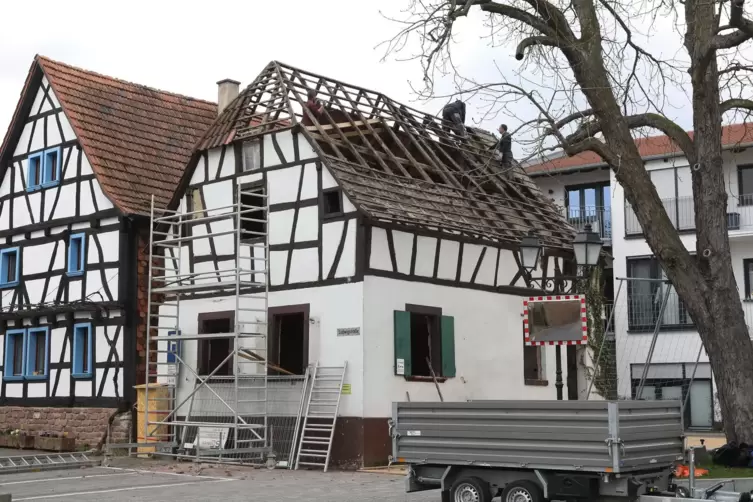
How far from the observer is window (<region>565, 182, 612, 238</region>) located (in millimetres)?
34125

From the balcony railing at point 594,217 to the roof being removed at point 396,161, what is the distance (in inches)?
374

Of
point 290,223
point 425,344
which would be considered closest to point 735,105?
point 425,344

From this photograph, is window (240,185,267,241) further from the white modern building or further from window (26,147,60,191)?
the white modern building

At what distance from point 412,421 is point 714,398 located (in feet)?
64.6

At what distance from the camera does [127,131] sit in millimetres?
25406

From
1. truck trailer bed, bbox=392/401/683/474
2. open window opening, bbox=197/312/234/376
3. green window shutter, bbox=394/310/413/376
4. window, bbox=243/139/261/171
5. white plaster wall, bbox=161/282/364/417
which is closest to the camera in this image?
truck trailer bed, bbox=392/401/683/474

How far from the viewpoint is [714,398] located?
30.0 metres

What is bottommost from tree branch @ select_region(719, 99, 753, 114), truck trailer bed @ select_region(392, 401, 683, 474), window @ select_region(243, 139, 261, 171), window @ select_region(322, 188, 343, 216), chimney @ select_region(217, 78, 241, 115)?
truck trailer bed @ select_region(392, 401, 683, 474)

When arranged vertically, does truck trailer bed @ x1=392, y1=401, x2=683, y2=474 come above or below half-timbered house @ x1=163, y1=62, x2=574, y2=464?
below

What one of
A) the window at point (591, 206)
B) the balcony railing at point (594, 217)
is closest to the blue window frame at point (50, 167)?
the balcony railing at point (594, 217)

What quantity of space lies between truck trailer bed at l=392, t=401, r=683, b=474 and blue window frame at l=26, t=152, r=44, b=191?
51.2 feet

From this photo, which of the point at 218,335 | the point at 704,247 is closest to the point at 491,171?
the point at 218,335

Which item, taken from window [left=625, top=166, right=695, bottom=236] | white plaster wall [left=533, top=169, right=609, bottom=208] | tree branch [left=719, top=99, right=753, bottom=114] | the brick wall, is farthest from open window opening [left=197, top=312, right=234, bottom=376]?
white plaster wall [left=533, top=169, right=609, bottom=208]

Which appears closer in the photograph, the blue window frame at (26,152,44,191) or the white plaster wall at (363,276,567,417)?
the white plaster wall at (363,276,567,417)
